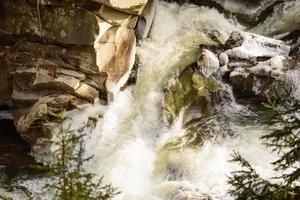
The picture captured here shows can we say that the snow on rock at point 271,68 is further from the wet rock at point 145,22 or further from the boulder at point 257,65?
the wet rock at point 145,22

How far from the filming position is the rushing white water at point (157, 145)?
27.0ft

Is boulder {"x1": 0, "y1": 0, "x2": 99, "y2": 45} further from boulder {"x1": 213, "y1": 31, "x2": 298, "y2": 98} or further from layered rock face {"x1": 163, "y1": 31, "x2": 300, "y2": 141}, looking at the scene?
boulder {"x1": 213, "y1": 31, "x2": 298, "y2": 98}

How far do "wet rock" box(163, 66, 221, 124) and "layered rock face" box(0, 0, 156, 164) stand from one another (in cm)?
122

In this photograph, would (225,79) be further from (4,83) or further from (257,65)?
(4,83)

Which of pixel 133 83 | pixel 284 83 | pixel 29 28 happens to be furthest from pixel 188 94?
pixel 29 28

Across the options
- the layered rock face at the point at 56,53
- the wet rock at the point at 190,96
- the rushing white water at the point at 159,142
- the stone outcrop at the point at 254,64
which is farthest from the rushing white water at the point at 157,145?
the layered rock face at the point at 56,53

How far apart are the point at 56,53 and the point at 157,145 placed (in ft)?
8.35

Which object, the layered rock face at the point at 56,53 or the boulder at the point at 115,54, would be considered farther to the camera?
the boulder at the point at 115,54

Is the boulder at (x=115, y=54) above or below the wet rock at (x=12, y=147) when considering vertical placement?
above

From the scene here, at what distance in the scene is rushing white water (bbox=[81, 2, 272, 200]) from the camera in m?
8.23

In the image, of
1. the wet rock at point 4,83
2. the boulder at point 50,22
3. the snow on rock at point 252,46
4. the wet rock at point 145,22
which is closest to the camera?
the boulder at point 50,22

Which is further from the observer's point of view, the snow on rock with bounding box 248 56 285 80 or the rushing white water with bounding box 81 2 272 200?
the snow on rock with bounding box 248 56 285 80

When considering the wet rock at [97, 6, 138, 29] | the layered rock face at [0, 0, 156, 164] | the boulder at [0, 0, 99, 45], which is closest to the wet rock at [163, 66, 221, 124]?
the layered rock face at [0, 0, 156, 164]

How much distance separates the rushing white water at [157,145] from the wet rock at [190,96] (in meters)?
0.18
